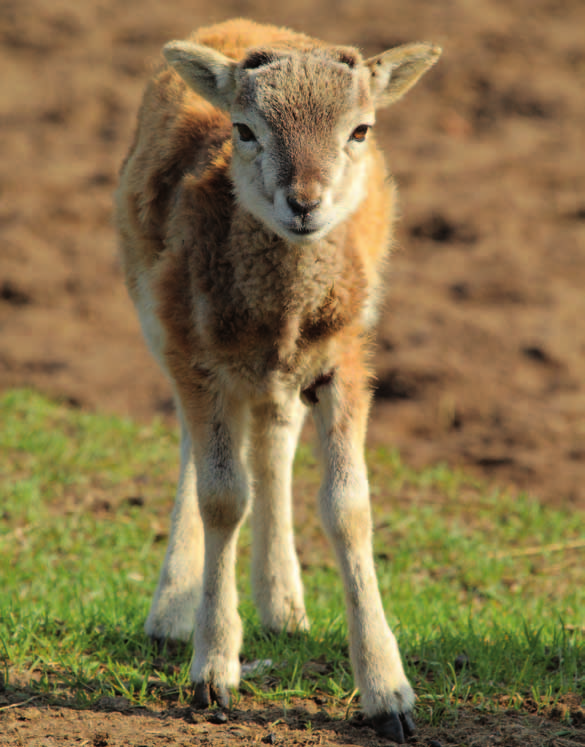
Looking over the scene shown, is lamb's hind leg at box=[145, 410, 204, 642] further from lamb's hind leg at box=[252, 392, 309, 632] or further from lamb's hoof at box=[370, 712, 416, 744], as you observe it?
lamb's hoof at box=[370, 712, 416, 744]

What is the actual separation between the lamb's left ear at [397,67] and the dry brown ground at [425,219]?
4.15 meters

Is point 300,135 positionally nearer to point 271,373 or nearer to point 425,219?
point 271,373

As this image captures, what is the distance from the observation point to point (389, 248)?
502 centimetres

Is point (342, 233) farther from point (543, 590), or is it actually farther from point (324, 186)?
point (543, 590)

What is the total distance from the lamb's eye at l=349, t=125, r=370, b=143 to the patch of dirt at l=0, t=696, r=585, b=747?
224 centimetres

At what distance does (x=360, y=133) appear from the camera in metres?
4.14

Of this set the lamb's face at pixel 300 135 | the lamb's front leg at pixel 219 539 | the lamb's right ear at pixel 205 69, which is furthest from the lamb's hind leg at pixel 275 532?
the lamb's right ear at pixel 205 69

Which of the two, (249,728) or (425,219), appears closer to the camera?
(249,728)

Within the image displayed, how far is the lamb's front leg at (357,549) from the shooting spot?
399cm

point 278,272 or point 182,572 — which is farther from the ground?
point 278,272

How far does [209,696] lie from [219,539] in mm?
613

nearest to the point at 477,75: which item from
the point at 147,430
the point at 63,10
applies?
the point at 63,10

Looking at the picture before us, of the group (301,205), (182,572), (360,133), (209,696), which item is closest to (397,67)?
(360,133)

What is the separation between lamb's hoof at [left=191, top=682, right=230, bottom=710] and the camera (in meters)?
4.12
